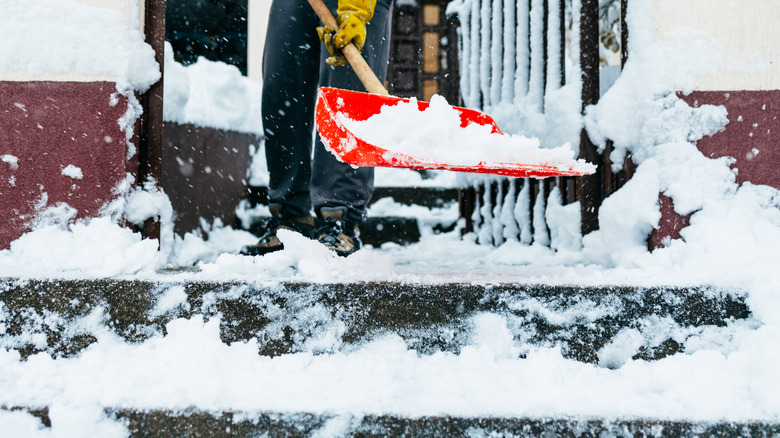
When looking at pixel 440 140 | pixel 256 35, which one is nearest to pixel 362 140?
pixel 440 140

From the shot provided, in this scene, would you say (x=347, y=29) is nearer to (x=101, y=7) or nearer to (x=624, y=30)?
(x=101, y=7)

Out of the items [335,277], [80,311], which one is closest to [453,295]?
[335,277]

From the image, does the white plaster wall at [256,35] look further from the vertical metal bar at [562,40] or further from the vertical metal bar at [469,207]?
the vertical metal bar at [562,40]

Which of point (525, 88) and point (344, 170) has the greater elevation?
point (525, 88)

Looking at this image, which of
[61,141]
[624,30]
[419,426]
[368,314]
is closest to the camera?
[419,426]

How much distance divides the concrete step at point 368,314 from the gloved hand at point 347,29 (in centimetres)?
93

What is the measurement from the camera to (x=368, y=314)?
1.17m

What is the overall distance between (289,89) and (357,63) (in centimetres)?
41

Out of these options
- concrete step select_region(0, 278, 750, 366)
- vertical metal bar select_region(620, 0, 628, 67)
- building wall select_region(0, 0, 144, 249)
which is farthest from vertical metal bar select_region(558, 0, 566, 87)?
building wall select_region(0, 0, 144, 249)

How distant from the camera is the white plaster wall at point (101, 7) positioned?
1.54 metres

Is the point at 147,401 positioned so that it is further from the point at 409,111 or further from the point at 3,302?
the point at 409,111

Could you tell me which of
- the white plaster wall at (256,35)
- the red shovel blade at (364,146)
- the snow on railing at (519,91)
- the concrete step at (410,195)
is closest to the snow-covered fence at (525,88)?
the snow on railing at (519,91)

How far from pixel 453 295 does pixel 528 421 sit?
1.03ft

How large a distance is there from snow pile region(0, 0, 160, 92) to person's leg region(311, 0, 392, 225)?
0.63 metres
